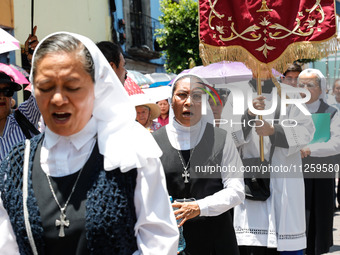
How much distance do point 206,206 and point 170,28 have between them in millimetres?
16435

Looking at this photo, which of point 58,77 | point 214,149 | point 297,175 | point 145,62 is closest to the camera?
point 58,77

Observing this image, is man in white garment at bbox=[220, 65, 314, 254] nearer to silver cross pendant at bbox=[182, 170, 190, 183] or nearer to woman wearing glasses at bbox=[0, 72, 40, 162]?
silver cross pendant at bbox=[182, 170, 190, 183]

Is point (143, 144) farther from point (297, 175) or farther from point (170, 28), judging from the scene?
point (170, 28)

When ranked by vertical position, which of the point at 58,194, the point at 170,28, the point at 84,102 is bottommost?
the point at 170,28

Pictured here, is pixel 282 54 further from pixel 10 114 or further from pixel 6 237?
pixel 6 237

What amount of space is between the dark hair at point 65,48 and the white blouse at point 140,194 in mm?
254

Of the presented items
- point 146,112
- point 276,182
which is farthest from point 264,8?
point 276,182

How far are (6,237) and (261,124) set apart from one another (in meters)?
3.52

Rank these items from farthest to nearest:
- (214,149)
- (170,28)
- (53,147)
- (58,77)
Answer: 1. (170,28)
2. (214,149)
3. (53,147)
4. (58,77)

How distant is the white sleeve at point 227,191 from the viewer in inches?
159

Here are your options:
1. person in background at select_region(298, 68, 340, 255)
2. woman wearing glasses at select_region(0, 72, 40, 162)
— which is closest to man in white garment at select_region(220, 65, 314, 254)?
person in background at select_region(298, 68, 340, 255)

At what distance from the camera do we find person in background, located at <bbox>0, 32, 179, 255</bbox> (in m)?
2.29

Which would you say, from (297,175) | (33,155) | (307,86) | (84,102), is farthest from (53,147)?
(307,86)

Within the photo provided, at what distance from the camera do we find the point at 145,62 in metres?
22.4
